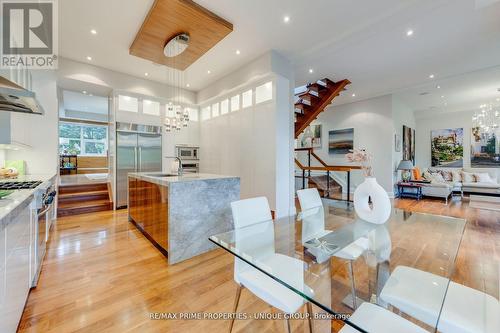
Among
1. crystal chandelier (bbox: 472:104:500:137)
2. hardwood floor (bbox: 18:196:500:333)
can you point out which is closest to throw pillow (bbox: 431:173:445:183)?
crystal chandelier (bbox: 472:104:500:137)

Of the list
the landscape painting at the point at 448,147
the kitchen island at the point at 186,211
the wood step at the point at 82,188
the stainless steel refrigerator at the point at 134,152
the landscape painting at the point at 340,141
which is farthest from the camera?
the landscape painting at the point at 448,147

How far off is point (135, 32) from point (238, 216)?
147 inches

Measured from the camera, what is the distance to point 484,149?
7.11 m

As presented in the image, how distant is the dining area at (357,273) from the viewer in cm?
100

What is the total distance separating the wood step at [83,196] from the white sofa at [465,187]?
9.18 meters

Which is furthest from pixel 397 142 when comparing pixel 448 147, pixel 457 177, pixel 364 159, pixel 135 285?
pixel 135 285

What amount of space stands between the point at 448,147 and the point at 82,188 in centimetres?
1217

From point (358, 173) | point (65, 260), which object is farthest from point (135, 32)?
point (358, 173)

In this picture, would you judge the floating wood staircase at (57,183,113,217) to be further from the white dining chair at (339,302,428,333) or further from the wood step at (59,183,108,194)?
the white dining chair at (339,302,428,333)

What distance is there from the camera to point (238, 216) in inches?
65.4

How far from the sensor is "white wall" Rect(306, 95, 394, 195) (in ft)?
21.2

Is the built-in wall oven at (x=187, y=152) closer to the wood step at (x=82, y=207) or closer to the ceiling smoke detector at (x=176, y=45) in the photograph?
the wood step at (x=82, y=207)

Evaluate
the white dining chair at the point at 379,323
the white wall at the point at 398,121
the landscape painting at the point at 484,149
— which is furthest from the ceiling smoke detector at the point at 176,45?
the landscape painting at the point at 484,149

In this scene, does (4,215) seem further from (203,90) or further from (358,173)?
(358,173)
